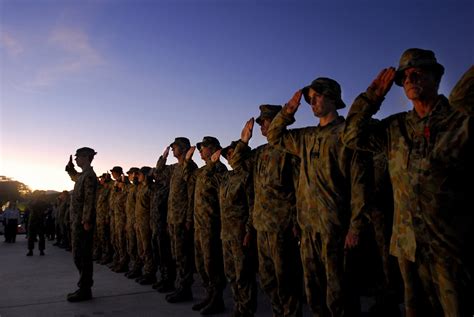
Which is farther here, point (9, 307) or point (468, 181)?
point (9, 307)

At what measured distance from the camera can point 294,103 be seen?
3.41m

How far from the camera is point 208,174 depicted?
17.4ft

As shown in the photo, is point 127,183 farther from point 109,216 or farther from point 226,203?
point 226,203

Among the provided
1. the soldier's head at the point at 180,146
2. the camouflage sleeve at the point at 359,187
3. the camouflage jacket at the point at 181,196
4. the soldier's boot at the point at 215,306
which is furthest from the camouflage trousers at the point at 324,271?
the soldier's head at the point at 180,146

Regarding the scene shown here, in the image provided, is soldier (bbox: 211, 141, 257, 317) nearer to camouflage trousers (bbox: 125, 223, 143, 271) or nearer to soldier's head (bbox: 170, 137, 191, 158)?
soldier's head (bbox: 170, 137, 191, 158)

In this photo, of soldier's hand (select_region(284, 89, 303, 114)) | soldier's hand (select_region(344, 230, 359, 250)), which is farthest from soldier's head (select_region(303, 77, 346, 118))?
soldier's hand (select_region(344, 230, 359, 250))

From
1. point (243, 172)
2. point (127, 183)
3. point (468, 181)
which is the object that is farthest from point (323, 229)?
point (127, 183)

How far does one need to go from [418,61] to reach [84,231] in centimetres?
500

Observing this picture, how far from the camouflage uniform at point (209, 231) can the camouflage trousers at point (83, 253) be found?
1.66 meters

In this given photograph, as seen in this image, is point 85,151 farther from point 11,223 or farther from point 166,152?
point 11,223

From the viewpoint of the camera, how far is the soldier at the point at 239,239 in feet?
13.7

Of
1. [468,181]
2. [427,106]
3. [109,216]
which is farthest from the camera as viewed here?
[109,216]

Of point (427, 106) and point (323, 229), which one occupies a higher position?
point (427, 106)

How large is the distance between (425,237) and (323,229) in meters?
0.89
